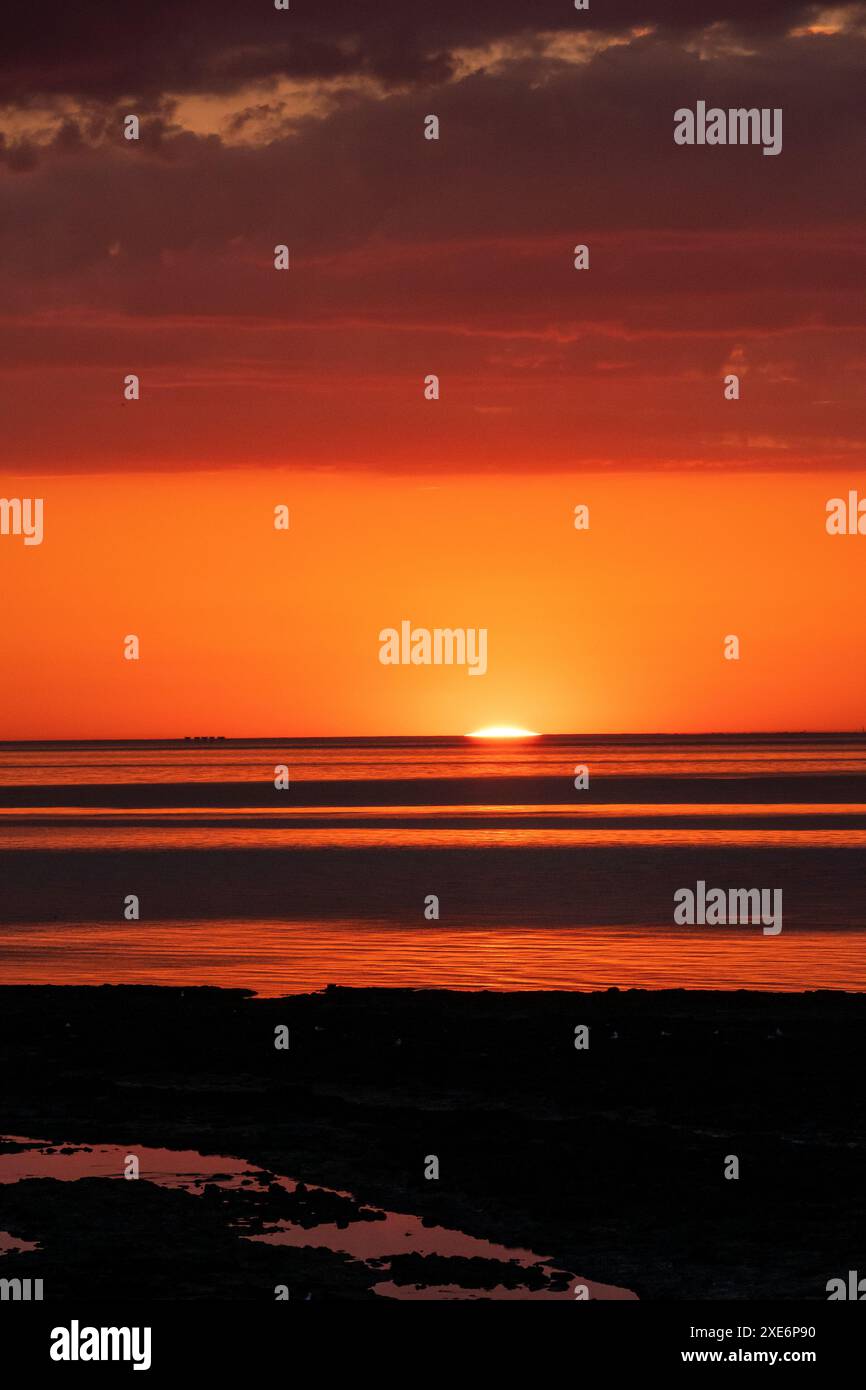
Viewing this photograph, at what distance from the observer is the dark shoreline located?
17953 millimetres

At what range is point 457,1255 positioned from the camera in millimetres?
18062

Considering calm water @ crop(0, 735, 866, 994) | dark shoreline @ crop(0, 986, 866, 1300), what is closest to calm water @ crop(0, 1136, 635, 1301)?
dark shoreline @ crop(0, 986, 866, 1300)

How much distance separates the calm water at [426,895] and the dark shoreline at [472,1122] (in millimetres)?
5368

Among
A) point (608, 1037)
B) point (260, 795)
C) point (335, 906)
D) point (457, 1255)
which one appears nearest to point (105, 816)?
point (260, 795)

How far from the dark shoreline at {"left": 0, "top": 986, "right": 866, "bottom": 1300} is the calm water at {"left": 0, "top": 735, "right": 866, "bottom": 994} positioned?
537cm

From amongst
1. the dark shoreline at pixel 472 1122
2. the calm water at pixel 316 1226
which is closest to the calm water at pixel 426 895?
the dark shoreline at pixel 472 1122

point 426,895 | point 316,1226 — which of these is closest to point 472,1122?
point 316,1226

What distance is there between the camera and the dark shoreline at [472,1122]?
18.0 meters

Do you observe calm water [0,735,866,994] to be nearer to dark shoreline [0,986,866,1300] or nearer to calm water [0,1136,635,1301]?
dark shoreline [0,986,866,1300]

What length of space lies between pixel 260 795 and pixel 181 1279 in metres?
139

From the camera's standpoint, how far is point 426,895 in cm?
5909

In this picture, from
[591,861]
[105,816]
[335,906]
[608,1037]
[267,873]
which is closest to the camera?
[608,1037]

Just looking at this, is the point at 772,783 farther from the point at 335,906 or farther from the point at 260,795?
the point at 335,906
